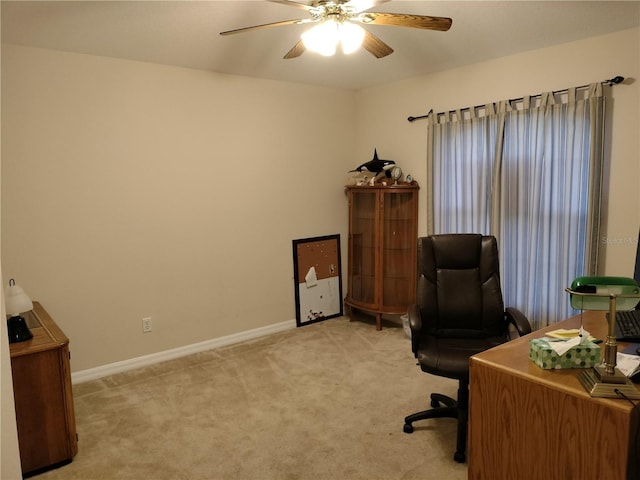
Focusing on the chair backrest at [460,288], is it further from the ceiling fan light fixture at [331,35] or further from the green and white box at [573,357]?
the ceiling fan light fixture at [331,35]

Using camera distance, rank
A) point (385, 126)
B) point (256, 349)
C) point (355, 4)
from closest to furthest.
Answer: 1. point (355, 4)
2. point (256, 349)
3. point (385, 126)

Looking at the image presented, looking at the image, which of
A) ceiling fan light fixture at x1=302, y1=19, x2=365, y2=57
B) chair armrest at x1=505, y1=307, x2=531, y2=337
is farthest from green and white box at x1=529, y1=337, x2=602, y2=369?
ceiling fan light fixture at x1=302, y1=19, x2=365, y2=57

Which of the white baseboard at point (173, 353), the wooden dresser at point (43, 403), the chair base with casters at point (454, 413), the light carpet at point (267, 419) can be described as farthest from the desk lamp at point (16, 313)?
the chair base with casters at point (454, 413)

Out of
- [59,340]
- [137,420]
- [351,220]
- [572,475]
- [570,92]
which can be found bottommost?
[137,420]

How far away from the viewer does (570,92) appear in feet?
10.3

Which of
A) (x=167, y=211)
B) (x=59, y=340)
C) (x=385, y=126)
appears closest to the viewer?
(x=59, y=340)

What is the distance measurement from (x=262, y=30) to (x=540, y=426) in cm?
261

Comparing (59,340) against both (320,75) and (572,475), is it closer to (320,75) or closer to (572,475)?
(572,475)

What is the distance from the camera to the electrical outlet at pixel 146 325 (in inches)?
144

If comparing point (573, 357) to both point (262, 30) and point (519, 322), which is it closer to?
point (519, 322)

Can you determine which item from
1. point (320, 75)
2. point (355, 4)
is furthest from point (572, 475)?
point (320, 75)

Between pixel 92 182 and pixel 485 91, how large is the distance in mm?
3151

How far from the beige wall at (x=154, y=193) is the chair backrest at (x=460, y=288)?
1.93 meters

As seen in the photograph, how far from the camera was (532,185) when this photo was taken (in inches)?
134
